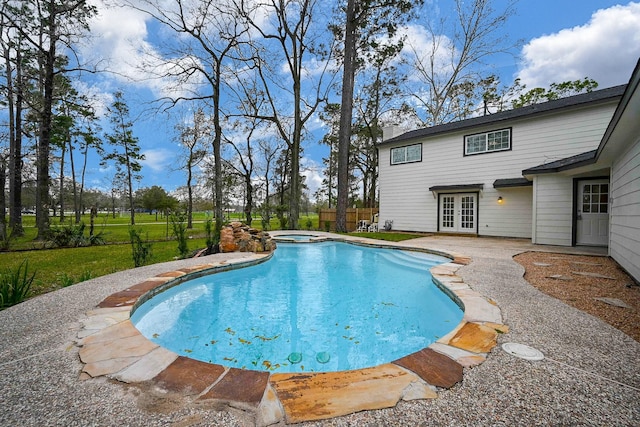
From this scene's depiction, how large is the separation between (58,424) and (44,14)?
1312 cm

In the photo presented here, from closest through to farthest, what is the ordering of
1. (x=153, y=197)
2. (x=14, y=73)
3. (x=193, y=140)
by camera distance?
(x=14, y=73), (x=193, y=140), (x=153, y=197)

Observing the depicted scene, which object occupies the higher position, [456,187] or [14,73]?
[14,73]

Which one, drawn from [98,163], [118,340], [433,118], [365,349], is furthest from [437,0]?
[98,163]

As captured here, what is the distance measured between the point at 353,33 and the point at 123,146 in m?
19.0

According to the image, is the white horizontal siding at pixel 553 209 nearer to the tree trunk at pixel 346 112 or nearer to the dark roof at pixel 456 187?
the dark roof at pixel 456 187

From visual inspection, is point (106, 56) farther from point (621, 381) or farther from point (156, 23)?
point (621, 381)

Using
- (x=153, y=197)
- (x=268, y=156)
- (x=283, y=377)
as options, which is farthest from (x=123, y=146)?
(x=283, y=377)

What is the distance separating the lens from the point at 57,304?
2.89 m

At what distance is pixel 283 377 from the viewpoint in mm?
1636

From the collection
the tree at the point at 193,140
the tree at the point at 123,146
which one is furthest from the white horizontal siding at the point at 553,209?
the tree at the point at 123,146

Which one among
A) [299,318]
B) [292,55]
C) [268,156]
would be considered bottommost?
[299,318]

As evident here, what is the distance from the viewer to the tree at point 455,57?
1399 centimetres

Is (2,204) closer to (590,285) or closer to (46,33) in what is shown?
(46,33)

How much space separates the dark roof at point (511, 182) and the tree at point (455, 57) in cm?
880
